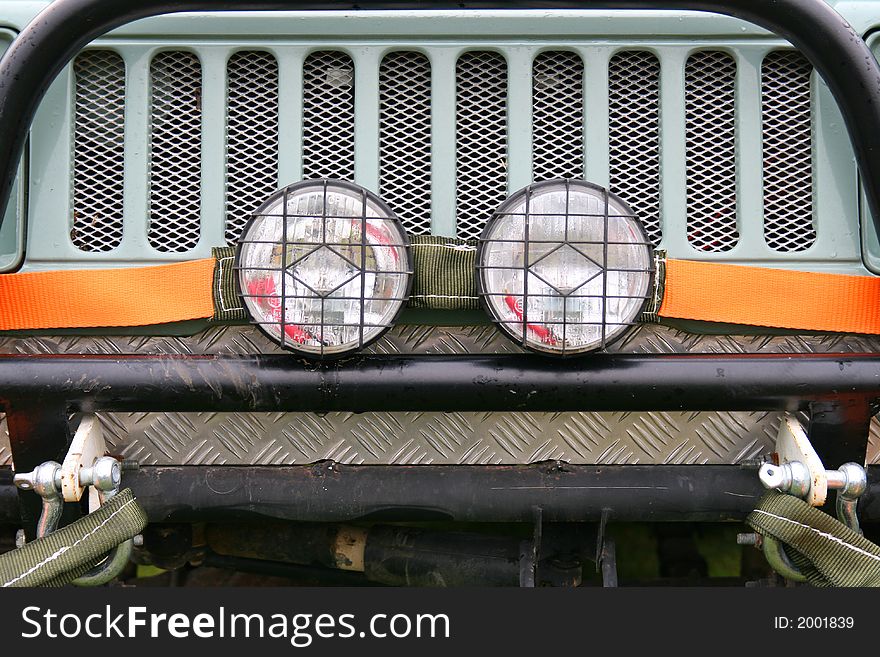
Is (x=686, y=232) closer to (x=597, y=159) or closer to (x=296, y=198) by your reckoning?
(x=597, y=159)

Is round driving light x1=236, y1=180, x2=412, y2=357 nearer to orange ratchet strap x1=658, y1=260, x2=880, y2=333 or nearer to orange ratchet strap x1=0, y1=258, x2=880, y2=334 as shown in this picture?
orange ratchet strap x1=0, y1=258, x2=880, y2=334

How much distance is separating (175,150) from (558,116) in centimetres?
89

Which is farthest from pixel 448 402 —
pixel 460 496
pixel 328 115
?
pixel 328 115

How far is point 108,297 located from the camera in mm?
1666

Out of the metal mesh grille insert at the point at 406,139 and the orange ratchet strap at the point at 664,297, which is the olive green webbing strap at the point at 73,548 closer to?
the orange ratchet strap at the point at 664,297

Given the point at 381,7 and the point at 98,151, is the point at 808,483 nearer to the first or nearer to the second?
the point at 381,7

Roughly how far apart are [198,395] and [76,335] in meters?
0.38

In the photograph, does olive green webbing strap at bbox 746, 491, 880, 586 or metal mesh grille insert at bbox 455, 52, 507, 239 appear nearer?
olive green webbing strap at bbox 746, 491, 880, 586

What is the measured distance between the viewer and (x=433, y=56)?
69.2 inches

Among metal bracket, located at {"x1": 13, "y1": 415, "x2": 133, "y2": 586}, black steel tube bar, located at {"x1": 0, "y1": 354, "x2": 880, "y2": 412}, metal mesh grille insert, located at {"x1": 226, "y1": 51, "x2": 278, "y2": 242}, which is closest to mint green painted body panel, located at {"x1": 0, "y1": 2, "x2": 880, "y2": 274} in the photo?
metal mesh grille insert, located at {"x1": 226, "y1": 51, "x2": 278, "y2": 242}

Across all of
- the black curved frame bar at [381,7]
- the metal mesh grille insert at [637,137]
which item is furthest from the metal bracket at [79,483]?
the metal mesh grille insert at [637,137]

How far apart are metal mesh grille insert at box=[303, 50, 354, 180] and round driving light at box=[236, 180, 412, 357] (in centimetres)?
26

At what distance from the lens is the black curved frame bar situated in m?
1.49

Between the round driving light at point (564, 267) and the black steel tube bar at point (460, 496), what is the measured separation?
320mm
